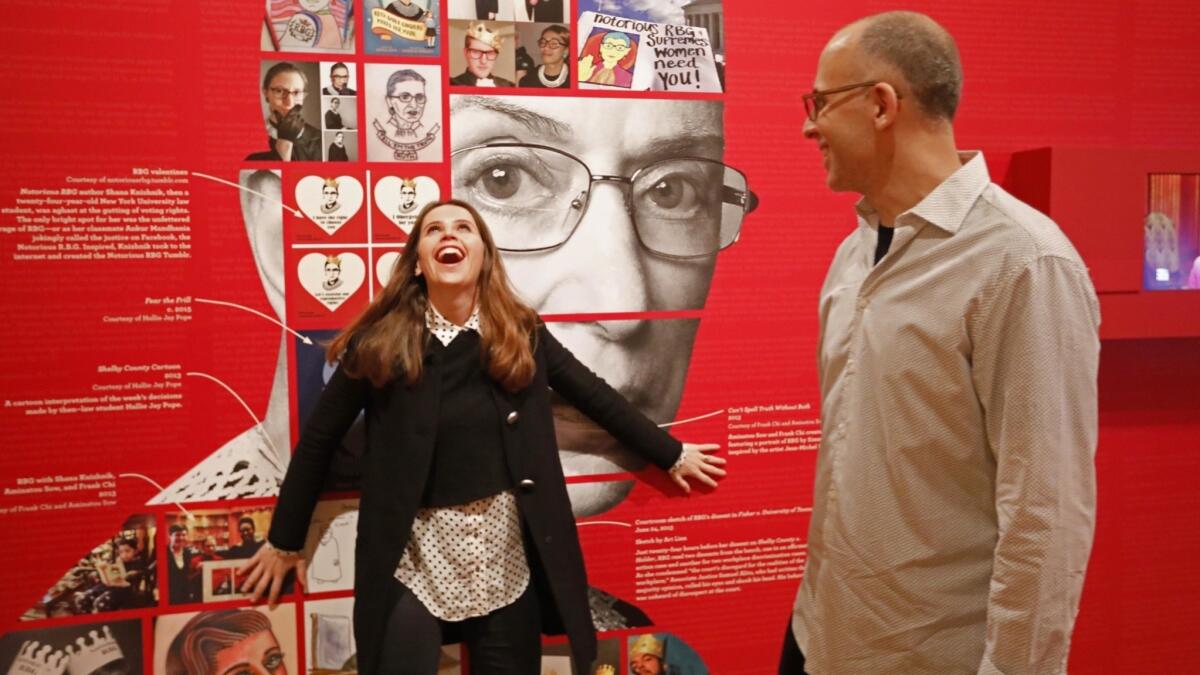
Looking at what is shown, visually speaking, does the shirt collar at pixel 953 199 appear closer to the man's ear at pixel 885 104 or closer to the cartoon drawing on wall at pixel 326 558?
the man's ear at pixel 885 104

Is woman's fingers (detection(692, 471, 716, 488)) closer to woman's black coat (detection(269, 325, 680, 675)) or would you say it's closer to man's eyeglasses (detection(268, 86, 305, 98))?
woman's black coat (detection(269, 325, 680, 675))

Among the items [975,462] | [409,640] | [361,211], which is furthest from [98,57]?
[975,462]

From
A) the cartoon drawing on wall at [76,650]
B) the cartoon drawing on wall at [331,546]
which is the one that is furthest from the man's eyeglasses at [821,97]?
the cartoon drawing on wall at [76,650]

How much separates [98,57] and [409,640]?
5.26ft

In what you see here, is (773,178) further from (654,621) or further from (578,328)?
(654,621)

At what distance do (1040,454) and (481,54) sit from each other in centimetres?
170

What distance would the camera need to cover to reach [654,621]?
2.68m

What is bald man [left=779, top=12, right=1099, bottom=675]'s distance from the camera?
1.47m

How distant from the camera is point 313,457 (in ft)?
7.52

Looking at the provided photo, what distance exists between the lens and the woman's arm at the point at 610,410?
2.42 metres

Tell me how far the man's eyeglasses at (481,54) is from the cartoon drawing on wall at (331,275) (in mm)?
615

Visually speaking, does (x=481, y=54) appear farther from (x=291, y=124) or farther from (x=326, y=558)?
(x=326, y=558)

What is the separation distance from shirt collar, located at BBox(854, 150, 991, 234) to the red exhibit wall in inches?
40.3

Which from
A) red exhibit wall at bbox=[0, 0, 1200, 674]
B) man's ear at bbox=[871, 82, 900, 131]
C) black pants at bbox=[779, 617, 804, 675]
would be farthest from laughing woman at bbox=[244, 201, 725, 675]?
man's ear at bbox=[871, 82, 900, 131]
